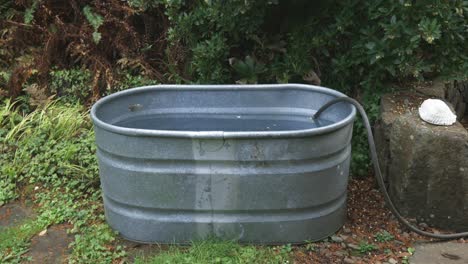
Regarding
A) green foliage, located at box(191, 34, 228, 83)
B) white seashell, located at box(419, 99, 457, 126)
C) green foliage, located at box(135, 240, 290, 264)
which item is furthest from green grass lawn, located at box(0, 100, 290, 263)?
white seashell, located at box(419, 99, 457, 126)

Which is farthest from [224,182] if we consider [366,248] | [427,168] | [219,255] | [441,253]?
[441,253]

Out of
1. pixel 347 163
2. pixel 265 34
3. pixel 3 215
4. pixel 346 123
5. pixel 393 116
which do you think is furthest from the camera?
pixel 265 34

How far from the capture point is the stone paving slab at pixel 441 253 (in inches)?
117

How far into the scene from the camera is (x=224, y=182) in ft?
9.41

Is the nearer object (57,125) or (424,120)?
(424,120)

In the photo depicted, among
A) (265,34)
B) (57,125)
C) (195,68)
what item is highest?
(265,34)

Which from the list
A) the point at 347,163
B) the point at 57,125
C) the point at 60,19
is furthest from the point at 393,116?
the point at 60,19

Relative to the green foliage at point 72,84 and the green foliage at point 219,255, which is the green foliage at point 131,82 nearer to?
the green foliage at point 72,84

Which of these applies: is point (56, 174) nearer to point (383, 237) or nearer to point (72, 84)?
point (72, 84)

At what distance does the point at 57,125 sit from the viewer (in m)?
4.30

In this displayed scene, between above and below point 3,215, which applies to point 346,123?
above

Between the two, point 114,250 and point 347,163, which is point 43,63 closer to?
point 114,250

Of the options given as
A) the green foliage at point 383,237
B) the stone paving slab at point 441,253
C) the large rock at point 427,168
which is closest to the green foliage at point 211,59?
the large rock at point 427,168

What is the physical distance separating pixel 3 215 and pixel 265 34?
2275 mm
